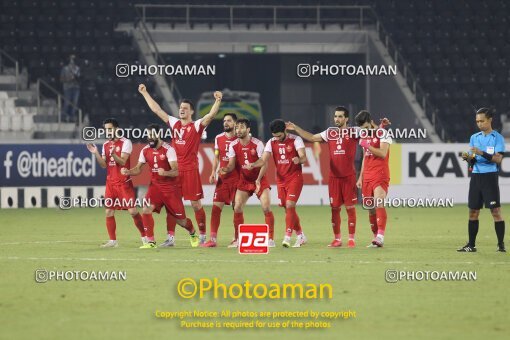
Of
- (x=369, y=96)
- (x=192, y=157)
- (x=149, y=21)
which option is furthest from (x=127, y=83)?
(x=192, y=157)

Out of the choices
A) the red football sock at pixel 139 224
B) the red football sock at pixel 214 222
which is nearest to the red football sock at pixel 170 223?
the red football sock at pixel 139 224

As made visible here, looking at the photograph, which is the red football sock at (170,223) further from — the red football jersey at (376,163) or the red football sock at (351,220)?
the red football jersey at (376,163)

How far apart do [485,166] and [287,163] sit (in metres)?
3.14

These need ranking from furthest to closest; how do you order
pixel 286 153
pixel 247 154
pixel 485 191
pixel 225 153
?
pixel 225 153 < pixel 247 154 < pixel 286 153 < pixel 485 191

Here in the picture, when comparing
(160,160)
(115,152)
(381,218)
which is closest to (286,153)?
(381,218)

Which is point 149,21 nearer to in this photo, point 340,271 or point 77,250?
point 77,250

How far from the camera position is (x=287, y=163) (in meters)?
18.4

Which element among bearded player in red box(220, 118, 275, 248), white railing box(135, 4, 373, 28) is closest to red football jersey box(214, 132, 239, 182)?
bearded player in red box(220, 118, 275, 248)

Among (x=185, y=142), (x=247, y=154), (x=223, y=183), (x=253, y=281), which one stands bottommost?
(x=253, y=281)

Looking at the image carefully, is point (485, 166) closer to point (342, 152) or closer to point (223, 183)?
point (342, 152)

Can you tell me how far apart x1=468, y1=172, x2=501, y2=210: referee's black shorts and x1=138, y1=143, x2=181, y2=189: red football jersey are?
4.56 meters

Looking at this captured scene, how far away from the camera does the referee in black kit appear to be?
1681 cm

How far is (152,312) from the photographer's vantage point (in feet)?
36.0

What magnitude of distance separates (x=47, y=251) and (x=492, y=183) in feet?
21.7
